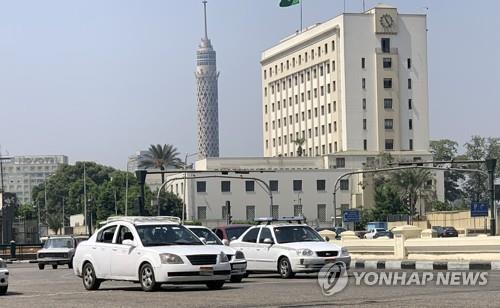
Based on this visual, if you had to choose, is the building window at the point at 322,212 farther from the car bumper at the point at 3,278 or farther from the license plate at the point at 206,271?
the license plate at the point at 206,271

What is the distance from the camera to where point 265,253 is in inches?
1150

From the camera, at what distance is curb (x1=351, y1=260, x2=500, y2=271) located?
3191 cm

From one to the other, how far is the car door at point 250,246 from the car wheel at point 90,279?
20.5ft

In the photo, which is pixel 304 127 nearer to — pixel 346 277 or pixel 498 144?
pixel 498 144

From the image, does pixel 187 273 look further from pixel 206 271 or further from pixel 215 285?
pixel 215 285

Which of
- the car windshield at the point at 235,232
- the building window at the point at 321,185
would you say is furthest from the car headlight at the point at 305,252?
the building window at the point at 321,185

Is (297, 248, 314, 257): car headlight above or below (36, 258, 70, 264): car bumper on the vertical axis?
above

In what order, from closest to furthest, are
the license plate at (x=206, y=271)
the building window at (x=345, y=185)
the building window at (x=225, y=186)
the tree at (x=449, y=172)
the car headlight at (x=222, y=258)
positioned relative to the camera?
the license plate at (x=206, y=271)
the car headlight at (x=222, y=258)
the building window at (x=225, y=186)
the building window at (x=345, y=185)
the tree at (x=449, y=172)

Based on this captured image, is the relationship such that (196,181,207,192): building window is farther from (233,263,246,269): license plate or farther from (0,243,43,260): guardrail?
(233,263,246,269): license plate

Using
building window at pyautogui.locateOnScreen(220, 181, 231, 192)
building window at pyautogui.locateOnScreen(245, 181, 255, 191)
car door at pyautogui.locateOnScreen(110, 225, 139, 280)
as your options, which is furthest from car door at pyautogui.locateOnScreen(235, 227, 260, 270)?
building window at pyautogui.locateOnScreen(245, 181, 255, 191)

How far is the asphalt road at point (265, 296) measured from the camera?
59.1 ft

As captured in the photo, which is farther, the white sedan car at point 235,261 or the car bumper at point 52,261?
the car bumper at point 52,261

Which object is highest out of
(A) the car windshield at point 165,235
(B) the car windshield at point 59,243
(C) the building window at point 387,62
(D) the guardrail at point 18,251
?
(C) the building window at point 387,62

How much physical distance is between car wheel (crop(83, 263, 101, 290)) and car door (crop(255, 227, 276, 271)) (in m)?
6.12
